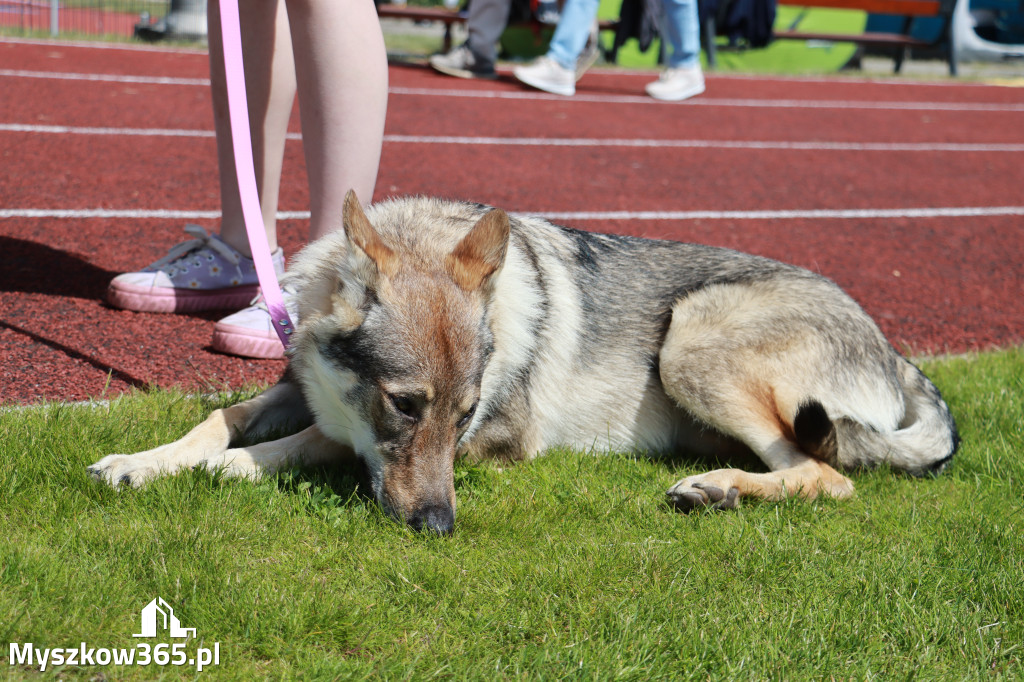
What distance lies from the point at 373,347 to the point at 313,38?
4.44ft

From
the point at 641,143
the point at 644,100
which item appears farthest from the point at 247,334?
the point at 644,100

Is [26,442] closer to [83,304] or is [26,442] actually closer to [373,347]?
[373,347]

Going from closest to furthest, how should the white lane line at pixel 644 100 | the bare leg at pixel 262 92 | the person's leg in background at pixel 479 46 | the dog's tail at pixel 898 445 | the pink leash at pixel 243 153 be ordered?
the pink leash at pixel 243 153, the dog's tail at pixel 898 445, the bare leg at pixel 262 92, the white lane line at pixel 644 100, the person's leg in background at pixel 479 46

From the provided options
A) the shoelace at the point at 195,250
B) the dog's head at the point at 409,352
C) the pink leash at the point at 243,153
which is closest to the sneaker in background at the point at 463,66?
the shoelace at the point at 195,250

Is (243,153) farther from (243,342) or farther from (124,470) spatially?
(124,470)

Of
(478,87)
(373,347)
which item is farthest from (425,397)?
(478,87)

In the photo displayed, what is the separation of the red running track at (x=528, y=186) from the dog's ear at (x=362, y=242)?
1172 mm

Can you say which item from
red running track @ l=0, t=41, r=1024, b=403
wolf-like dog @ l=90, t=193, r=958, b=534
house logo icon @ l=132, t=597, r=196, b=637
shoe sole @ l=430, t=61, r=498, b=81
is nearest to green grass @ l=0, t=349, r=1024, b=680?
house logo icon @ l=132, t=597, r=196, b=637

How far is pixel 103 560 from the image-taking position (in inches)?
90.0

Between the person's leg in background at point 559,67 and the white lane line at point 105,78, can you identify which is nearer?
the white lane line at point 105,78

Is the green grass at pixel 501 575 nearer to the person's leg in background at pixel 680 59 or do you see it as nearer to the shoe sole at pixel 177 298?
the shoe sole at pixel 177 298

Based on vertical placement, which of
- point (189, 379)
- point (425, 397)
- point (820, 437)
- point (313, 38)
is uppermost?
point (313, 38)

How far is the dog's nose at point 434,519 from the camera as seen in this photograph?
263cm

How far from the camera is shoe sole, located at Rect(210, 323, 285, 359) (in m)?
3.79
